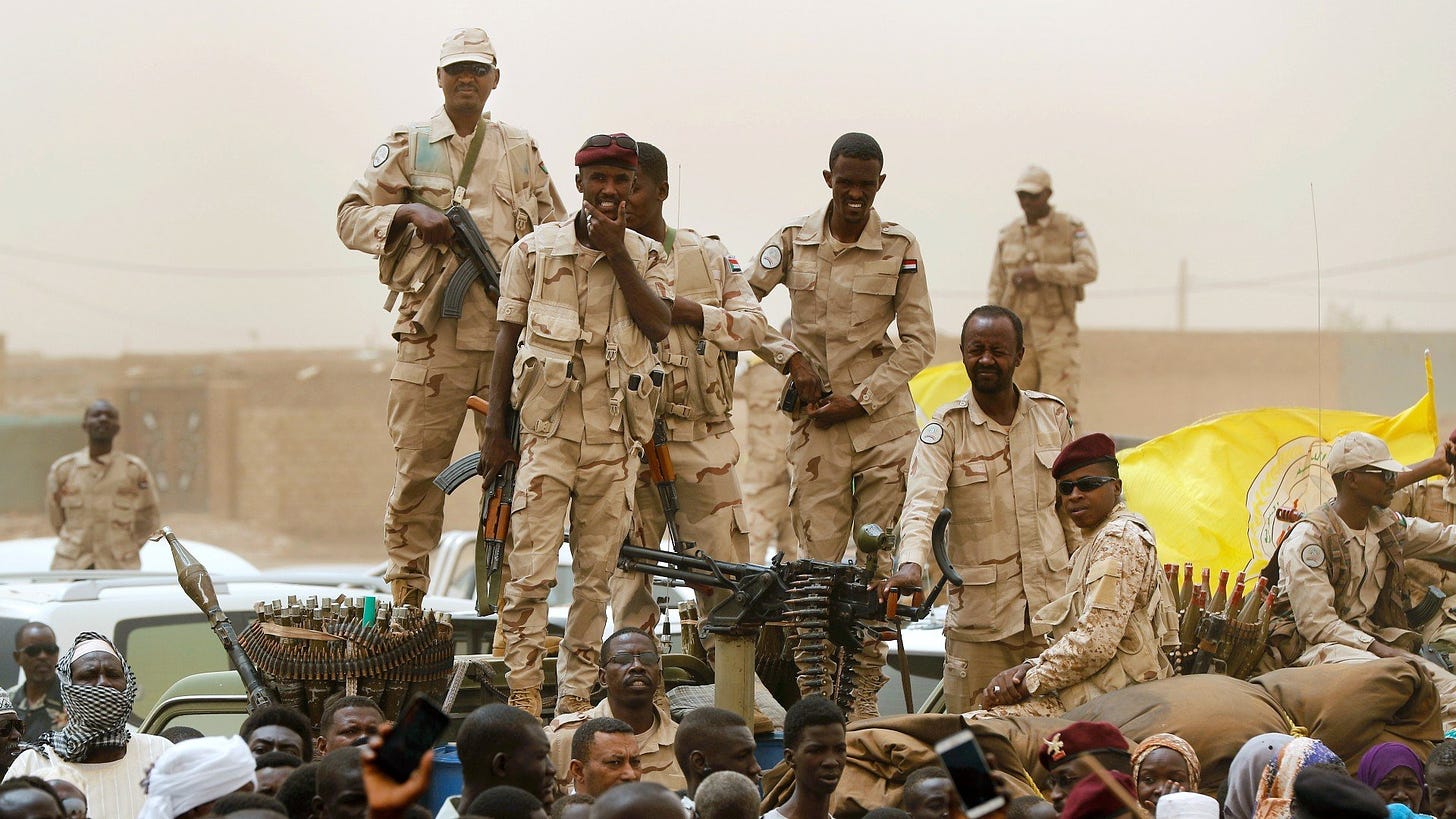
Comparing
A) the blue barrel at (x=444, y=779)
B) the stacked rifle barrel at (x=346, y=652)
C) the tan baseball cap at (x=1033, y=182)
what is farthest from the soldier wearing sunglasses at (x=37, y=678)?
the tan baseball cap at (x=1033, y=182)

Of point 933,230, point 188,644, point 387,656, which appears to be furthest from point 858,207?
point 933,230

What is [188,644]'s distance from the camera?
10180 millimetres

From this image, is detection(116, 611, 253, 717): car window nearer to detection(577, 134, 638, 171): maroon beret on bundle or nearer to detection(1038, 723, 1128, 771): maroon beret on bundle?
detection(577, 134, 638, 171): maroon beret on bundle

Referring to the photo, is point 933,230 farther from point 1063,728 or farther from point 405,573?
point 1063,728

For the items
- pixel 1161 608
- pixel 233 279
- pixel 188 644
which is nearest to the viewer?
pixel 1161 608

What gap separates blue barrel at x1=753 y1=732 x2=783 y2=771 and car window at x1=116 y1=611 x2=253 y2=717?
385 centimetres

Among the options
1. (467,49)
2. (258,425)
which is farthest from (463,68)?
(258,425)

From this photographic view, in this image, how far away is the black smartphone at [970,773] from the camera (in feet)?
12.3

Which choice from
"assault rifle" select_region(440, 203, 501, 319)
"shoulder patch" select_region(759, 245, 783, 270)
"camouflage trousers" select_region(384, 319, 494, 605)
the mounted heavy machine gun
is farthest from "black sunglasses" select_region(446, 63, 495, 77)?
the mounted heavy machine gun

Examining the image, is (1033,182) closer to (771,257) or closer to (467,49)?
(771,257)

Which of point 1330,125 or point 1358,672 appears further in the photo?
point 1330,125

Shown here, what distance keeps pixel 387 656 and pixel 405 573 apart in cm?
110

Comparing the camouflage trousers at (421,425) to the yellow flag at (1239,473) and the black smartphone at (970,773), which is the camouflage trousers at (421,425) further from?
the black smartphone at (970,773)

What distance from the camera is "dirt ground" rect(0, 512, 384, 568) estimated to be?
1085 inches
